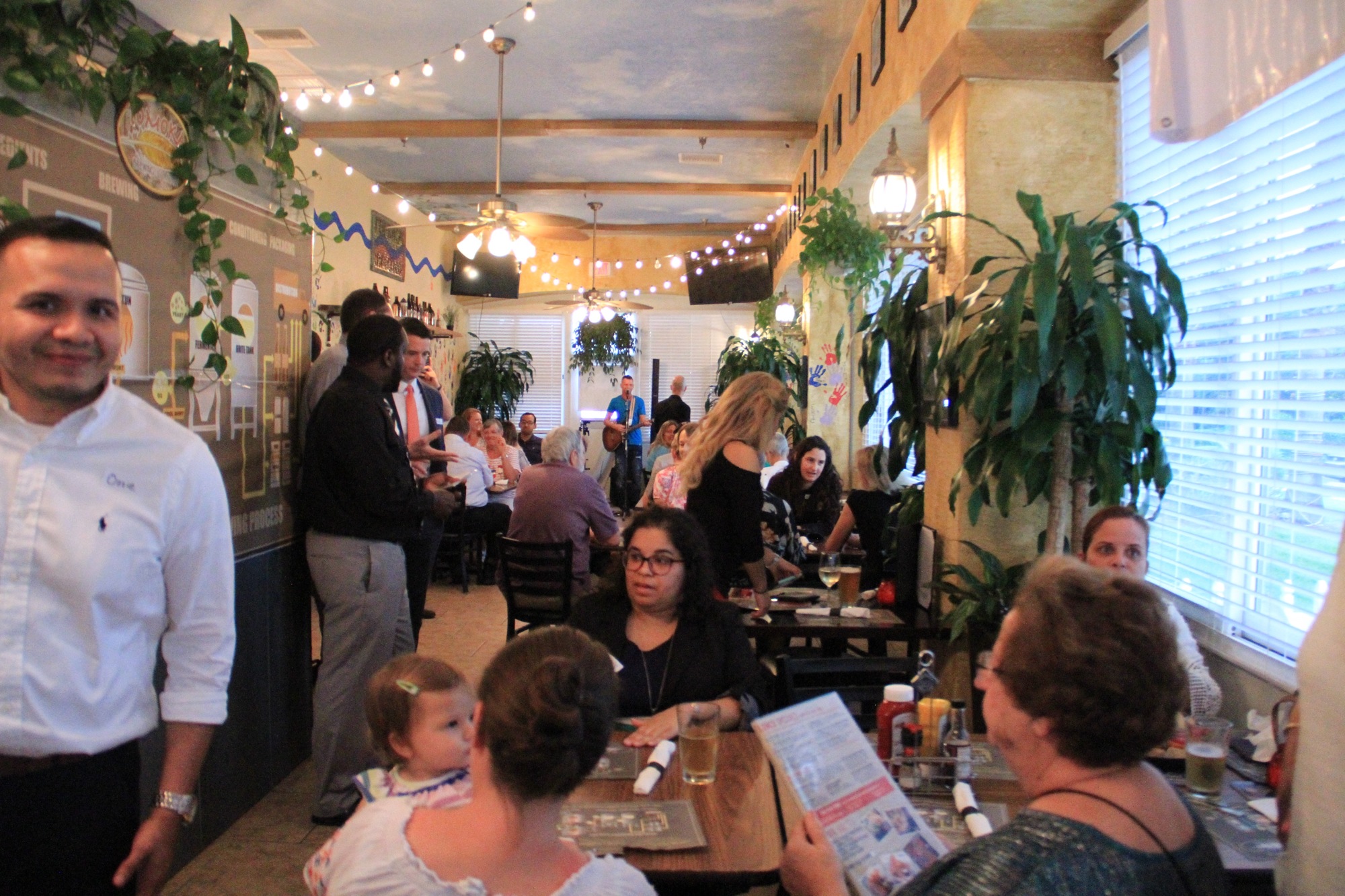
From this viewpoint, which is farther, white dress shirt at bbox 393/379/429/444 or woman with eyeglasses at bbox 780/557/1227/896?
white dress shirt at bbox 393/379/429/444

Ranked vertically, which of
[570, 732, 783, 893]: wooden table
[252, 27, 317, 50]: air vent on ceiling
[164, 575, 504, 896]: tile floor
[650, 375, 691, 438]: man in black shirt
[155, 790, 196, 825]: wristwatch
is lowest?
[164, 575, 504, 896]: tile floor

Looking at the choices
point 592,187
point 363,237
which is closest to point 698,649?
point 363,237

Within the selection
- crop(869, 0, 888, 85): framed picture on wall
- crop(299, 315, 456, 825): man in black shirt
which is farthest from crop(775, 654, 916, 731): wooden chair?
crop(869, 0, 888, 85): framed picture on wall

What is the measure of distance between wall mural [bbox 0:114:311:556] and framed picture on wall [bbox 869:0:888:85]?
323cm

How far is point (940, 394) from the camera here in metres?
3.64

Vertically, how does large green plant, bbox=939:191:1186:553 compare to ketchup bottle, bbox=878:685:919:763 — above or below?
above

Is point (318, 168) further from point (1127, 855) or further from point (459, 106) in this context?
point (1127, 855)

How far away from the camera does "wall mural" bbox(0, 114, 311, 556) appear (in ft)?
8.28

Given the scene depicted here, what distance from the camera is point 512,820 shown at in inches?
51.0

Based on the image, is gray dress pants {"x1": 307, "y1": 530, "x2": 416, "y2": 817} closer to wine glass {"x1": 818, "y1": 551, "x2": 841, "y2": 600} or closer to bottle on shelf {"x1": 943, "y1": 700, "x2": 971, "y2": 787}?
wine glass {"x1": 818, "y1": 551, "x2": 841, "y2": 600}

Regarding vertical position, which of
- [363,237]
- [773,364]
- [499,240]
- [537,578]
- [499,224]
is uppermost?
[363,237]

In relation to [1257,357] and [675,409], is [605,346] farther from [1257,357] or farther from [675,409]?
[1257,357]

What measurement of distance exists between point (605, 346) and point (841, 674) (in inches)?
444

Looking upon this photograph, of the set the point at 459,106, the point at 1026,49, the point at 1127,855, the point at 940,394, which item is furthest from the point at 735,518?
the point at 459,106
